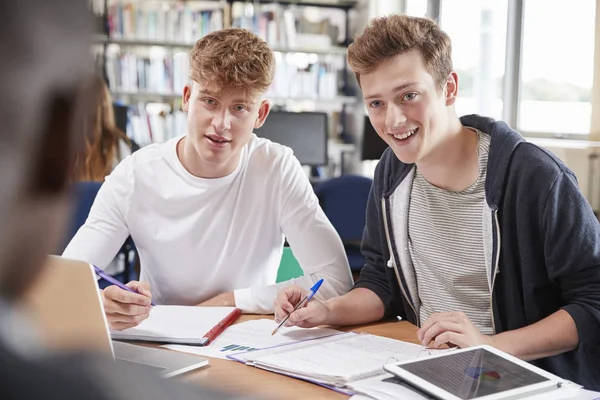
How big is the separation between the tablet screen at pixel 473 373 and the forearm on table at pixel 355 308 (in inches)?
17.2

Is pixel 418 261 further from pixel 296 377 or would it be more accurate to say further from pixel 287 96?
pixel 287 96

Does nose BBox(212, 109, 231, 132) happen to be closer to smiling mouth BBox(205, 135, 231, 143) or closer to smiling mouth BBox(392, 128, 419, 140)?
smiling mouth BBox(205, 135, 231, 143)

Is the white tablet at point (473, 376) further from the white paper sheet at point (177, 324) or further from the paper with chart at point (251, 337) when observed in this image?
the white paper sheet at point (177, 324)

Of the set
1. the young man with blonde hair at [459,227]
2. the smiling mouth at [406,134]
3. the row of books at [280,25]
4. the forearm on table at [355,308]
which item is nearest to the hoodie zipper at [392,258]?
the young man with blonde hair at [459,227]

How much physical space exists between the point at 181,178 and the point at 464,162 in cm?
76

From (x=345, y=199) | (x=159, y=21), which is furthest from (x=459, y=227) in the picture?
(x=159, y=21)

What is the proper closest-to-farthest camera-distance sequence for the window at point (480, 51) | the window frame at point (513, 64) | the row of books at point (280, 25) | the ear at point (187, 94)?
1. the ear at point (187, 94)
2. the window frame at point (513, 64)
3. the window at point (480, 51)
4. the row of books at point (280, 25)

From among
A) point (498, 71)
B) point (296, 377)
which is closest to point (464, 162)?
point (296, 377)

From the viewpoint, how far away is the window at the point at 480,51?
17.9 ft

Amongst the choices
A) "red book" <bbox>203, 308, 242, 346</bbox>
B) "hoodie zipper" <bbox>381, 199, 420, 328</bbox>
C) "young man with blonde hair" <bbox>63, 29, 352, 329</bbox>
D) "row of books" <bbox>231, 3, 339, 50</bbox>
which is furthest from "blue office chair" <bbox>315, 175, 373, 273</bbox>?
"row of books" <bbox>231, 3, 339, 50</bbox>

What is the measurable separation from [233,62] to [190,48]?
4.42 metres

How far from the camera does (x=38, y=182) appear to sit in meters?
0.21

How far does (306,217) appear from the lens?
75.1 inches

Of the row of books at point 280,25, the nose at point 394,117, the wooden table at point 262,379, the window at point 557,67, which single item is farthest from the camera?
the row of books at point 280,25
